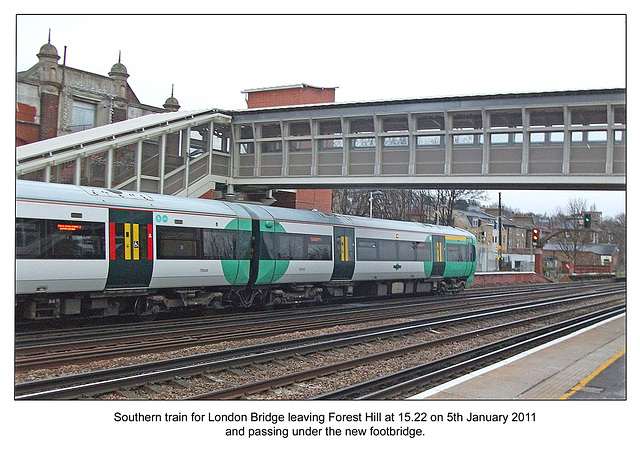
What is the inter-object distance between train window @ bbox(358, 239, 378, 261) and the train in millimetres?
41

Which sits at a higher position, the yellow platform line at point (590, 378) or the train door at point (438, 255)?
the train door at point (438, 255)

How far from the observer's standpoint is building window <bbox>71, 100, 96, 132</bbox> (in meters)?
28.4

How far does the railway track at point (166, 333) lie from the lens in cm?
1079

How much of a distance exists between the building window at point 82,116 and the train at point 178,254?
44.5ft

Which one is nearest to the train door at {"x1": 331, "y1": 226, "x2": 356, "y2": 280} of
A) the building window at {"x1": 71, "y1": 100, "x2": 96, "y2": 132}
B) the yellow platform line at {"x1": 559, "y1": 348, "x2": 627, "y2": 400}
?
the yellow platform line at {"x1": 559, "y1": 348, "x2": 627, "y2": 400}

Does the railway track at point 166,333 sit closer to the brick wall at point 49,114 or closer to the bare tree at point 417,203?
the brick wall at point 49,114

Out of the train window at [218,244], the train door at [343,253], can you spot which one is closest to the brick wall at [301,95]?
the train door at [343,253]

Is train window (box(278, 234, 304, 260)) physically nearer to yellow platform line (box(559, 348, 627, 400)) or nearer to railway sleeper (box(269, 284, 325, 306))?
railway sleeper (box(269, 284, 325, 306))

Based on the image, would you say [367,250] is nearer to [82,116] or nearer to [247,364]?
[247,364]

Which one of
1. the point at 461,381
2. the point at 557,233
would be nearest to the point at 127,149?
the point at 461,381

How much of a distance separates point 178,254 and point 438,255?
15.3 metres

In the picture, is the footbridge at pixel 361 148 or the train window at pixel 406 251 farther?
the train window at pixel 406 251

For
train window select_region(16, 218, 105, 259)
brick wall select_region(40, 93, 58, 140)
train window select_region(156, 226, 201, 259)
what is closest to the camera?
train window select_region(16, 218, 105, 259)

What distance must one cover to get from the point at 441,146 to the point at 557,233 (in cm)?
1805
